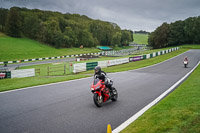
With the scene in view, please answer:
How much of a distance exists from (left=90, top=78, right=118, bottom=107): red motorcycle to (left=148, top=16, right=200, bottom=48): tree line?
93386 mm

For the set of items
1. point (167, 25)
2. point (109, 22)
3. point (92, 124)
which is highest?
point (109, 22)

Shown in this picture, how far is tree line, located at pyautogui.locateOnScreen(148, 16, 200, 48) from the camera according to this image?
303 ft

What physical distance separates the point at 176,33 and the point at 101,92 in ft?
325

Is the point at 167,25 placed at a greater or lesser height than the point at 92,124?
greater

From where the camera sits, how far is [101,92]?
761 cm

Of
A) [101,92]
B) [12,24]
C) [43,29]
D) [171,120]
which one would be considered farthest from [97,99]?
[12,24]

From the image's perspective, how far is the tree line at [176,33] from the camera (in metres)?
92.3

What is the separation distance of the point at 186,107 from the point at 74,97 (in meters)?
5.21

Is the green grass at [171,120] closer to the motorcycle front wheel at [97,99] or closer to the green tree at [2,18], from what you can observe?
the motorcycle front wheel at [97,99]

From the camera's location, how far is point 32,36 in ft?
288

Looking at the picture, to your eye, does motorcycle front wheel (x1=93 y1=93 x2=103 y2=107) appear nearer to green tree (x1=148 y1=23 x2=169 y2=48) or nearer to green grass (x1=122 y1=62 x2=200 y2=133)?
green grass (x1=122 y1=62 x2=200 y2=133)

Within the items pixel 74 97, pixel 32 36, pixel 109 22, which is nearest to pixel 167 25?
pixel 109 22

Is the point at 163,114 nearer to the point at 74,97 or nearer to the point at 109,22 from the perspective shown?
the point at 74,97

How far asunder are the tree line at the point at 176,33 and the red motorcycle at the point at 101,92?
93386 millimetres
